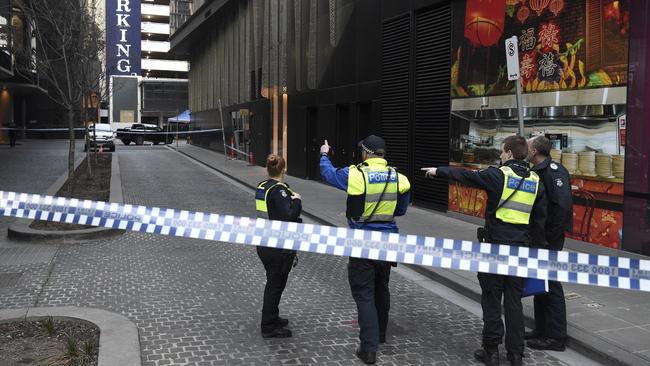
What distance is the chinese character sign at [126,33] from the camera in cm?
2472

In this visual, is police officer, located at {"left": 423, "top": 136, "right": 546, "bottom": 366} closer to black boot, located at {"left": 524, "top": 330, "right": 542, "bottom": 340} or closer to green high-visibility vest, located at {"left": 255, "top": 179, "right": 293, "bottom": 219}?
black boot, located at {"left": 524, "top": 330, "right": 542, "bottom": 340}

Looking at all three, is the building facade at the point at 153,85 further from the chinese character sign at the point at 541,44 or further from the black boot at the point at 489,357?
the black boot at the point at 489,357

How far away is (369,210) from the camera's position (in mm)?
4902

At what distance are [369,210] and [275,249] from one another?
0.90 meters

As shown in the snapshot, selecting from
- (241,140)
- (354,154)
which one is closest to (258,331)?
(354,154)

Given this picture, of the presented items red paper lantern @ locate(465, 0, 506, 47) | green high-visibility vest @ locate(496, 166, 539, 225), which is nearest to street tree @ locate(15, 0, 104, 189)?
red paper lantern @ locate(465, 0, 506, 47)

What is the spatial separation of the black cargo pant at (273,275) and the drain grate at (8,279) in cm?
354

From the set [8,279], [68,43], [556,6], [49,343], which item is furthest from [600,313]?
[68,43]

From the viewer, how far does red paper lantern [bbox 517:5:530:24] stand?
33.3 feet

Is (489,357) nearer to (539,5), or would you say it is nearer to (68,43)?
(539,5)

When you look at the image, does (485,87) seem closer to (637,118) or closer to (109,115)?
(637,118)

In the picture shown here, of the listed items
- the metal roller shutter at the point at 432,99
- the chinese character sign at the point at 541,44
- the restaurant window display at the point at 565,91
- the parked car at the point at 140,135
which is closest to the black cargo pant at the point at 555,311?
the chinese character sign at the point at 541,44

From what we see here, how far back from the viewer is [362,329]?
4.86m

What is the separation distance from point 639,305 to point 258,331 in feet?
13.0
